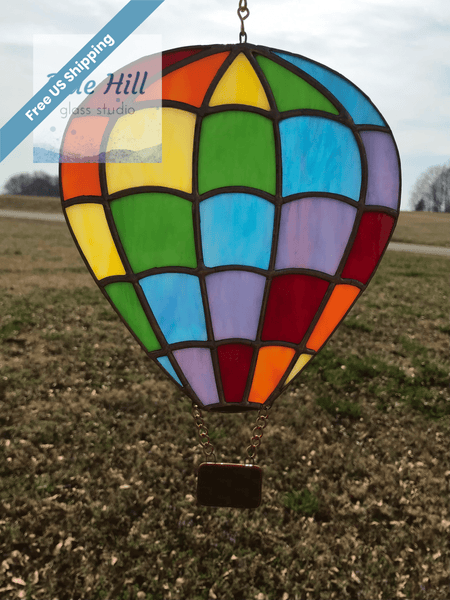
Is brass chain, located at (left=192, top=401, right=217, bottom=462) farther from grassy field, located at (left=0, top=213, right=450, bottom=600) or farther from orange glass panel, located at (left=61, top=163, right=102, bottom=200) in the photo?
grassy field, located at (left=0, top=213, right=450, bottom=600)

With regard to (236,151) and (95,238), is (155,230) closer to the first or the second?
(95,238)

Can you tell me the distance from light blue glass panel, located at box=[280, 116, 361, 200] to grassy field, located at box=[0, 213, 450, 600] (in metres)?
3.17

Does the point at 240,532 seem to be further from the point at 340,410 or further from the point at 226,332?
the point at 226,332

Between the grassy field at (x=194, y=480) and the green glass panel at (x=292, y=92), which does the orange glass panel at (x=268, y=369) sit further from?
the grassy field at (x=194, y=480)

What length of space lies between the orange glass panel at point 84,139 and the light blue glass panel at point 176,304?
1.38 feet

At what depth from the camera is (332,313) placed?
1.69m

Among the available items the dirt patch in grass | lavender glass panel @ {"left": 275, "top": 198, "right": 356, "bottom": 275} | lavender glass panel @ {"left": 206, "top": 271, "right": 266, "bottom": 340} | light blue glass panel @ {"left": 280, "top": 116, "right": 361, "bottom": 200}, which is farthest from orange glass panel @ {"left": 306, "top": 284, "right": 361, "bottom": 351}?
the dirt patch in grass

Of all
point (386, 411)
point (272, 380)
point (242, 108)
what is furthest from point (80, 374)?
point (242, 108)

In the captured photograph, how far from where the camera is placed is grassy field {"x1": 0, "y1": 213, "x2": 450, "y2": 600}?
354cm

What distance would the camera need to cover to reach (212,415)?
17.3 feet

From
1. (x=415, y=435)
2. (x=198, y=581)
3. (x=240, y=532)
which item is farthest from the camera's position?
(x=415, y=435)

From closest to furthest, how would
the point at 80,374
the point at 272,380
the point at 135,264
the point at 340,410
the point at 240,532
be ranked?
the point at 135,264, the point at 272,380, the point at 240,532, the point at 340,410, the point at 80,374

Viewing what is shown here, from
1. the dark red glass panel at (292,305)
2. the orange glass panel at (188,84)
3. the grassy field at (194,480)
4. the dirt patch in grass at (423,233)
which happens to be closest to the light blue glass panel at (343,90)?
the orange glass panel at (188,84)

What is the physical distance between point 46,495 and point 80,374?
207cm
